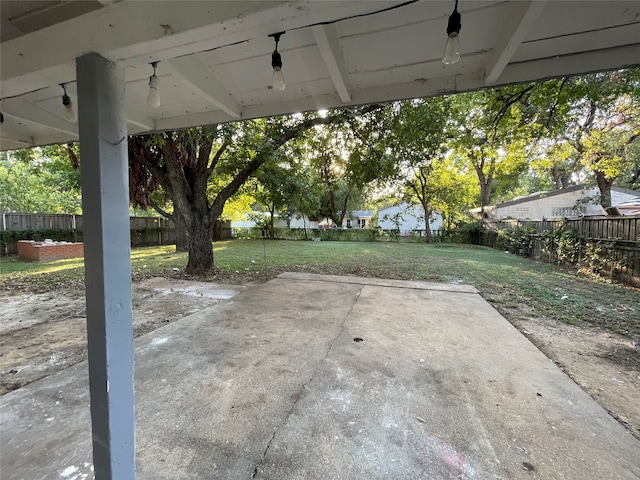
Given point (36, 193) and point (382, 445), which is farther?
point (36, 193)

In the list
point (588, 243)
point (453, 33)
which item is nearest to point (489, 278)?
point (588, 243)

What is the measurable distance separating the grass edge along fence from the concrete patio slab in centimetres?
495

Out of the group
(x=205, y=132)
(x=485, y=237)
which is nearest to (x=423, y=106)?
(x=205, y=132)

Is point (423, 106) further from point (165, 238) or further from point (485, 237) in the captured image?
point (165, 238)

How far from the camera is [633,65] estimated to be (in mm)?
1825

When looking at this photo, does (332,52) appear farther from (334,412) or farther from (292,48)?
(334,412)

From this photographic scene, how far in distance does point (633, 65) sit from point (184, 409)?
143 inches

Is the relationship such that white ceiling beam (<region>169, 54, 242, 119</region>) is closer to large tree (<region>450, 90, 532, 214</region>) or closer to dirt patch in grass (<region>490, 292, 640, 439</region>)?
dirt patch in grass (<region>490, 292, 640, 439</region>)

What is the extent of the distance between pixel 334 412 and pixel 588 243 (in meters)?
8.22

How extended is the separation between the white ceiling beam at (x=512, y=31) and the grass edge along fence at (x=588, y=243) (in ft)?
20.8

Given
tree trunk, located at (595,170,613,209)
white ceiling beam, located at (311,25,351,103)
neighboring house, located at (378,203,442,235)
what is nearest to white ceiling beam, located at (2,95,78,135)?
white ceiling beam, located at (311,25,351,103)

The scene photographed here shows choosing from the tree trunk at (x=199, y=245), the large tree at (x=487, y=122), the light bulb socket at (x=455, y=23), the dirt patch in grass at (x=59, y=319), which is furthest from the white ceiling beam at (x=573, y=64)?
the tree trunk at (x=199, y=245)

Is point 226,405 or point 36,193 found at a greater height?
point 36,193

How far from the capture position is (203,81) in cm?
200
